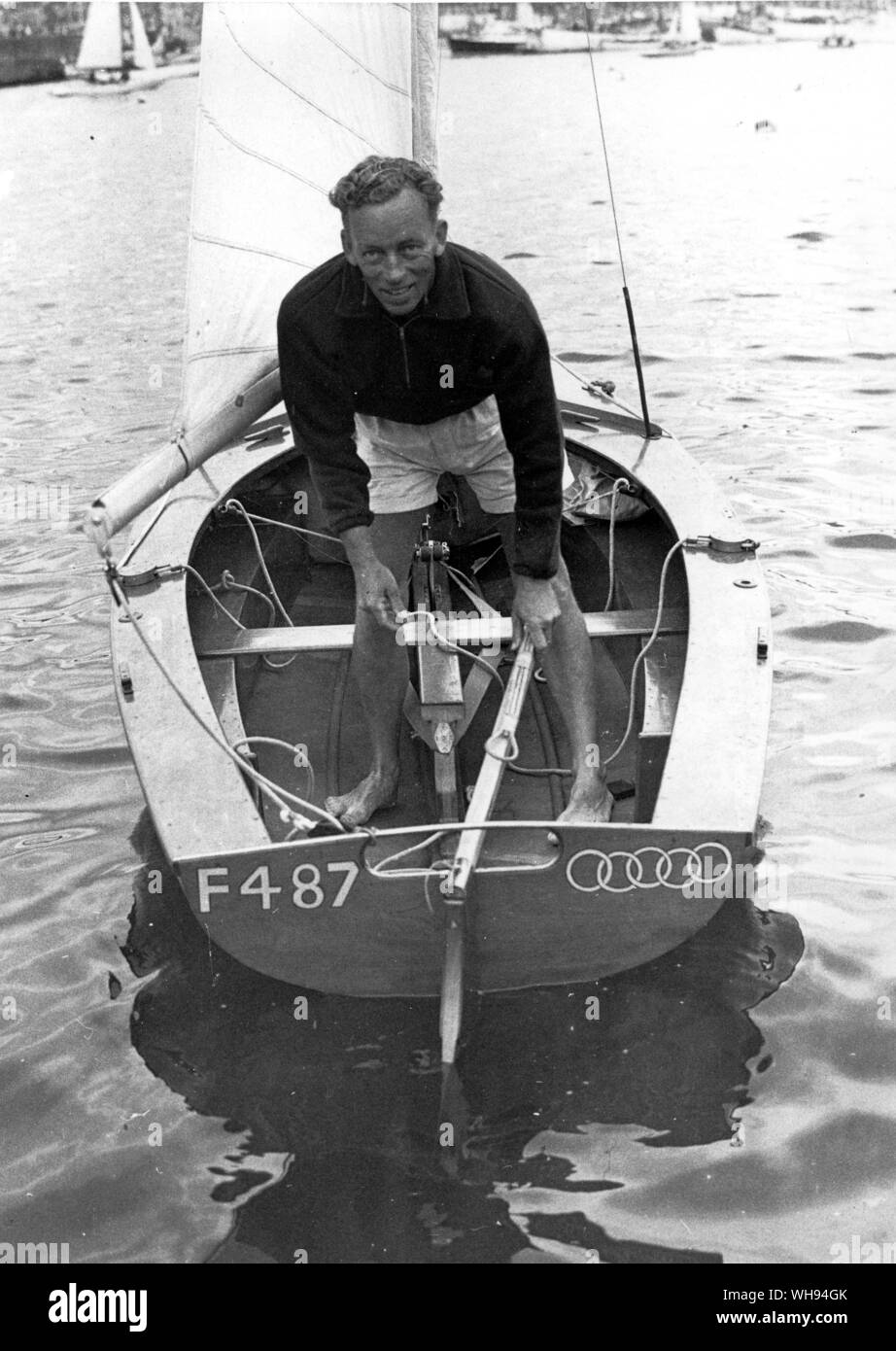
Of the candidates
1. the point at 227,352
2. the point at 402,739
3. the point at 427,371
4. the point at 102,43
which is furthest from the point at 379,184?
the point at 102,43

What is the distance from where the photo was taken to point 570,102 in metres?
32.3

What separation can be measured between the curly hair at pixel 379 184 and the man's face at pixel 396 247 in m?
0.01

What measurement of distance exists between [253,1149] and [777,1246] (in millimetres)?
1086

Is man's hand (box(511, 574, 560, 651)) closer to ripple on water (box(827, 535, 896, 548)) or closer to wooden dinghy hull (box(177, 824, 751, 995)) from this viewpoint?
wooden dinghy hull (box(177, 824, 751, 995))

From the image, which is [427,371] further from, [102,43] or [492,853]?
[102,43]

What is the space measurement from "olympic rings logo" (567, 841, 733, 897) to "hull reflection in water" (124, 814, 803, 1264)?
0.50 metres

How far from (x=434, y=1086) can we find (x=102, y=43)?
106 ft

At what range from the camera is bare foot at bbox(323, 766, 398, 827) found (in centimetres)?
377

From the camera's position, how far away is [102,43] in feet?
102
